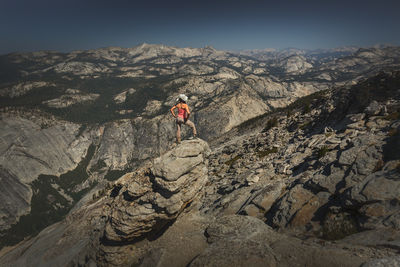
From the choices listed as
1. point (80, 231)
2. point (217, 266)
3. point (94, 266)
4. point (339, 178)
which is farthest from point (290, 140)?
point (80, 231)

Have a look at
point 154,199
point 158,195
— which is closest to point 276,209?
point 158,195

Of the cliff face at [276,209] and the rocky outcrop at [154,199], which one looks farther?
the rocky outcrop at [154,199]

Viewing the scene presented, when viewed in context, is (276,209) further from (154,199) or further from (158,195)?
(154,199)

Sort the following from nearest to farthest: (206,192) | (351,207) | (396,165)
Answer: (351,207) < (396,165) < (206,192)

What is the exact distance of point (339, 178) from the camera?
15398 millimetres

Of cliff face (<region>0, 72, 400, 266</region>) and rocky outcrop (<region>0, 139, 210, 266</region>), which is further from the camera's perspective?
rocky outcrop (<region>0, 139, 210, 266</region>)

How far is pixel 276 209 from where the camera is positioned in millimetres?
16484

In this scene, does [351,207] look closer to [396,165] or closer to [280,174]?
[396,165]

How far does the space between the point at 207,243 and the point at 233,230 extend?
7.10 ft

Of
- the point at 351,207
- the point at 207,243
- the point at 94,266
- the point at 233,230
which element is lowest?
the point at 94,266

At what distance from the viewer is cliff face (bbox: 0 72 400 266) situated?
35.6ft

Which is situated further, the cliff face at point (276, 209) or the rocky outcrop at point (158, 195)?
the rocky outcrop at point (158, 195)

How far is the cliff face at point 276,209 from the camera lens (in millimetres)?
10859

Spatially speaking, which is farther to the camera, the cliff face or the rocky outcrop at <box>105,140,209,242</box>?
the rocky outcrop at <box>105,140,209,242</box>
